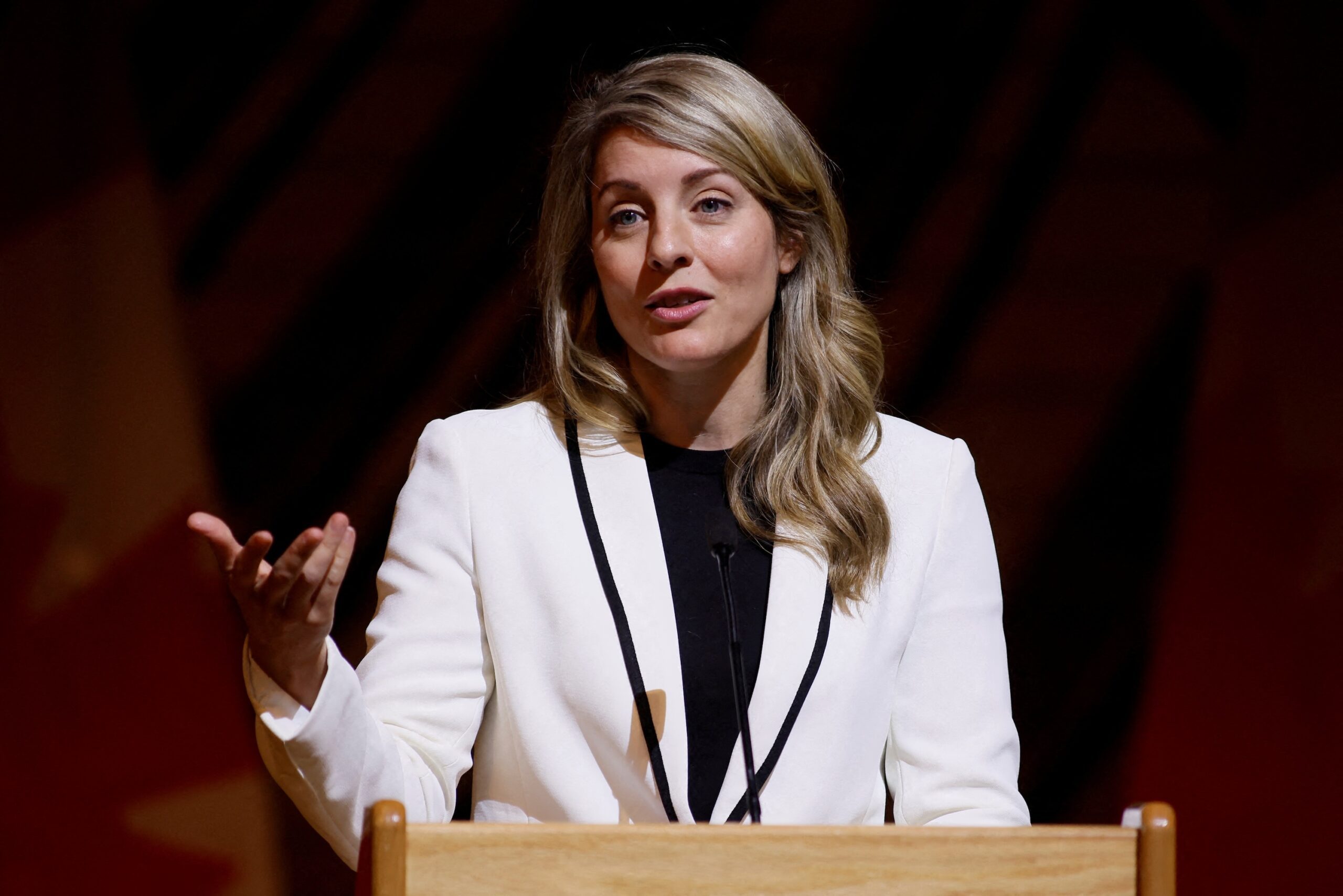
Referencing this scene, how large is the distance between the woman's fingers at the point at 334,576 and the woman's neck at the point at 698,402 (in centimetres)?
67

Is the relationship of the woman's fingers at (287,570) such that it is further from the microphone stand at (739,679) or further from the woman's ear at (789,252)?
the woman's ear at (789,252)

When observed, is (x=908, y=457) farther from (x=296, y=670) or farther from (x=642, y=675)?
(x=296, y=670)

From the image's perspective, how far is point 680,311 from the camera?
1.64 meters

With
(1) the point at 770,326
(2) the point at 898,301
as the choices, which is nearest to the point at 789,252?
(1) the point at 770,326

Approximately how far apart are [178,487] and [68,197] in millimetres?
574

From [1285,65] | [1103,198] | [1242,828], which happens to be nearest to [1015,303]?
[1103,198]

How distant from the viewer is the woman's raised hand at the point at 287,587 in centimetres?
111

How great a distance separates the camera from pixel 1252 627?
102 inches

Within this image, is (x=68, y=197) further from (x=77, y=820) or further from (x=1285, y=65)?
(x=1285, y=65)

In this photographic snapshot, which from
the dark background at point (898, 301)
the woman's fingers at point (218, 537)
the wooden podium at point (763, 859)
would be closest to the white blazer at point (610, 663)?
the woman's fingers at point (218, 537)

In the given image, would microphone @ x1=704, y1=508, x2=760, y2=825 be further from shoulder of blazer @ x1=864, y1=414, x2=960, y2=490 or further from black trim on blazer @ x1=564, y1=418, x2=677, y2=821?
shoulder of blazer @ x1=864, y1=414, x2=960, y2=490

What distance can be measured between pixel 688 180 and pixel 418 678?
67 cm

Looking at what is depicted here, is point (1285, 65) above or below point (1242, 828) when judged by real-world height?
above

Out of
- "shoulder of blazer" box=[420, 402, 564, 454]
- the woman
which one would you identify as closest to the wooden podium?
the woman
